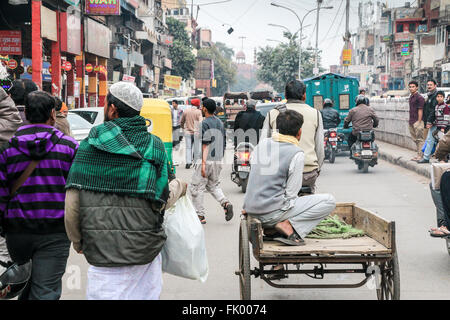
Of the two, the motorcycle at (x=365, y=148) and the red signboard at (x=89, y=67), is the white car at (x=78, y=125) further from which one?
the red signboard at (x=89, y=67)

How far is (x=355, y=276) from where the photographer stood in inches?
246

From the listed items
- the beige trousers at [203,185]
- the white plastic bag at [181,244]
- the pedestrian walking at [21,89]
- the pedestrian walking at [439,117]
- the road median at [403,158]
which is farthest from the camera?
the road median at [403,158]

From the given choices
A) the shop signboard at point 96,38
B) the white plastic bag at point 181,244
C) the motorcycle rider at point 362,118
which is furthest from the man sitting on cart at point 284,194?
the shop signboard at point 96,38

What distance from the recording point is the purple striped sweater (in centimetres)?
395

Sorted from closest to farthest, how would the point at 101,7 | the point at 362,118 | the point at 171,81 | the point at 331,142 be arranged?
the point at 362,118 < the point at 331,142 < the point at 101,7 < the point at 171,81

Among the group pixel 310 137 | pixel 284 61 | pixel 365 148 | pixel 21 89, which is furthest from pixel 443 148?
pixel 284 61

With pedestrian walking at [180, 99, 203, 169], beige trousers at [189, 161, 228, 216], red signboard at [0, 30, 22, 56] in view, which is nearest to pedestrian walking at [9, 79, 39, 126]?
beige trousers at [189, 161, 228, 216]

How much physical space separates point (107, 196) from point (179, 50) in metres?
71.6

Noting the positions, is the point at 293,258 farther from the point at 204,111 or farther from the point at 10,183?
the point at 204,111

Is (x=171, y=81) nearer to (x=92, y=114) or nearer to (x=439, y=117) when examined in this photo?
(x=92, y=114)

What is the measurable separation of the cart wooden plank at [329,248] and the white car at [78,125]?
10719mm

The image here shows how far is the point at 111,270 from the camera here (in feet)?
11.2

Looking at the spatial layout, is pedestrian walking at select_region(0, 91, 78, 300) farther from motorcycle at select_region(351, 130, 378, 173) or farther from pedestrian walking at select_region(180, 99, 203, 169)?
pedestrian walking at select_region(180, 99, 203, 169)

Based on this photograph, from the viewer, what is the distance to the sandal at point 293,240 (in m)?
4.73
